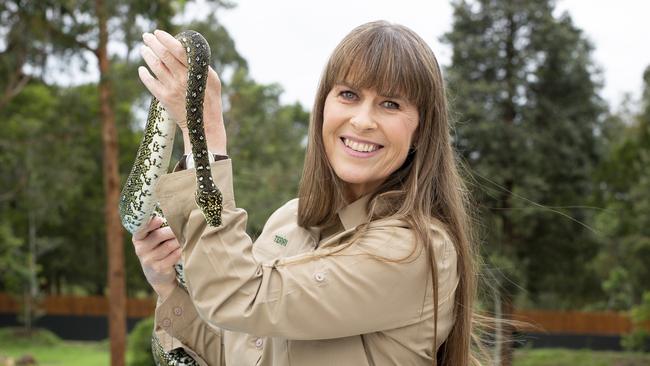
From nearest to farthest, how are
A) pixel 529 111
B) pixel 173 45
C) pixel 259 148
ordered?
pixel 173 45 → pixel 529 111 → pixel 259 148

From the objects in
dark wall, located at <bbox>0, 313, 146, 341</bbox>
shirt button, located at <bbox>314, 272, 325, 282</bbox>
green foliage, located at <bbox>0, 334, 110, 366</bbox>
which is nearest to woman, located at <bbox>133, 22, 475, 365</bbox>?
shirt button, located at <bbox>314, 272, 325, 282</bbox>

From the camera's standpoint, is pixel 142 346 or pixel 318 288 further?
pixel 142 346

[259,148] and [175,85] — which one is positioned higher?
[259,148]

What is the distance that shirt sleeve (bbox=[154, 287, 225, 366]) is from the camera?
2758 mm

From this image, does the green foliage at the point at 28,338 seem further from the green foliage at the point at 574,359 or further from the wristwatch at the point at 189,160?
the wristwatch at the point at 189,160

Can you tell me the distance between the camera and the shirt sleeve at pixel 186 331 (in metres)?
2.76

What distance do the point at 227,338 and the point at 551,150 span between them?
69.4 feet

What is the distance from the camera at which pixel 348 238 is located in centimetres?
237

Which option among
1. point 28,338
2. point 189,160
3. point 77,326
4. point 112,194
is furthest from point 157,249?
point 77,326

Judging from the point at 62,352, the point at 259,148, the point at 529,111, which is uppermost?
the point at 529,111

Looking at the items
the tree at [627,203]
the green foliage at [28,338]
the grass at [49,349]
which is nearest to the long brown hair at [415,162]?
the tree at [627,203]

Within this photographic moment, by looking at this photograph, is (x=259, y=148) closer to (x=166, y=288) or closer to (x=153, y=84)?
(x=166, y=288)

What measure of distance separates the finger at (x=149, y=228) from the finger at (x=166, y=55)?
63 cm

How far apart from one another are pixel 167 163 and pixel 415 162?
0.72 metres
